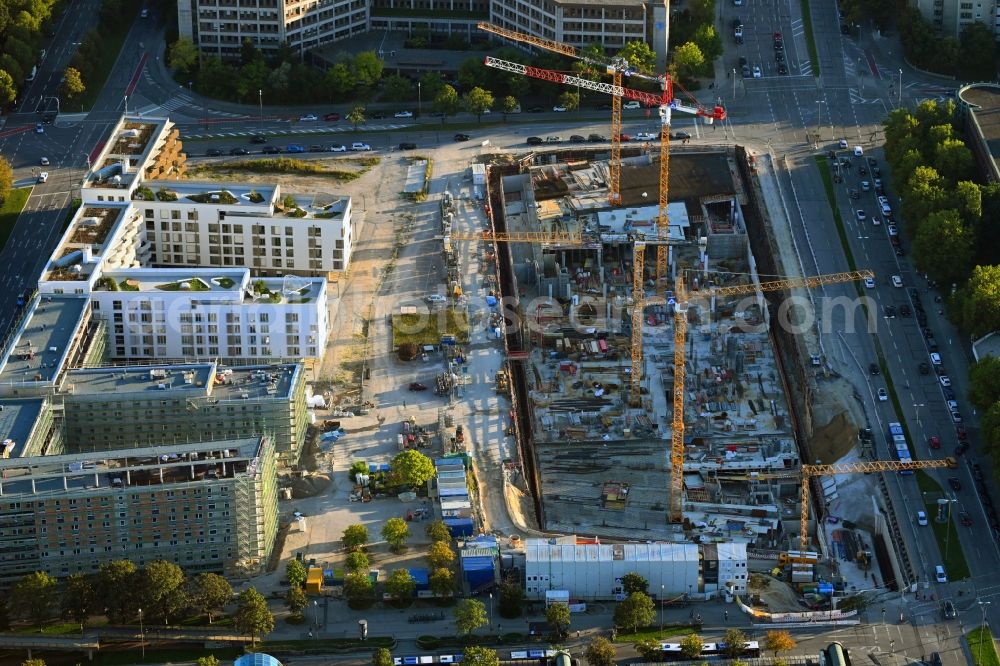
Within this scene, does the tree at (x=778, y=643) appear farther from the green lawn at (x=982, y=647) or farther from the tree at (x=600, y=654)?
the green lawn at (x=982, y=647)

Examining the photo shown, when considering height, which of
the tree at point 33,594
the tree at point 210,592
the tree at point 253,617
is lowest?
the tree at point 253,617

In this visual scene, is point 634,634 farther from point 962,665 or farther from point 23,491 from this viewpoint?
point 23,491

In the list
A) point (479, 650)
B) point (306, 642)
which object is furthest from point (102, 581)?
point (479, 650)

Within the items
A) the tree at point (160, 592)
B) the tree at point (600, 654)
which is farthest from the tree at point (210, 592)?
the tree at point (600, 654)

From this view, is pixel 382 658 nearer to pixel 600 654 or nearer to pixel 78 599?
pixel 600 654

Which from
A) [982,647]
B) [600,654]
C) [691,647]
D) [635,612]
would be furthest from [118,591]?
[982,647]

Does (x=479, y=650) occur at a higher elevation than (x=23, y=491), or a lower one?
lower

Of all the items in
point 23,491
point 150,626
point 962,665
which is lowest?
point 962,665
